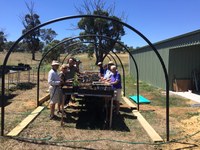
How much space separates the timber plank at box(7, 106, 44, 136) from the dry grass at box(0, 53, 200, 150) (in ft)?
0.38

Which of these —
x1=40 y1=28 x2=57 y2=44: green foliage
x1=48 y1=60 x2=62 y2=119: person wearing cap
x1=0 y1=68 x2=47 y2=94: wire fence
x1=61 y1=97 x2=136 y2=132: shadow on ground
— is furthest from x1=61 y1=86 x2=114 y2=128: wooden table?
x1=40 y1=28 x2=57 y2=44: green foliage

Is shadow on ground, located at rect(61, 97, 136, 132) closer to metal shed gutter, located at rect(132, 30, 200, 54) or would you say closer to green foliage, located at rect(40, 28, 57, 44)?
metal shed gutter, located at rect(132, 30, 200, 54)

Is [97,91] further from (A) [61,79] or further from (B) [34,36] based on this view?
(B) [34,36]

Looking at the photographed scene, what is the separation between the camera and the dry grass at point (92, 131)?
6.26 m

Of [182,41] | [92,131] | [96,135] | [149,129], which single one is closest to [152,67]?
[182,41]

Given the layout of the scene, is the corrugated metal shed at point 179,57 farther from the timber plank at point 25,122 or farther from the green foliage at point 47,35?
the green foliage at point 47,35

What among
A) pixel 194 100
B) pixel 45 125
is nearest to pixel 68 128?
pixel 45 125

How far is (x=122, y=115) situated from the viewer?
9.51 m

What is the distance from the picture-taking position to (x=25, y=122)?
314 inches

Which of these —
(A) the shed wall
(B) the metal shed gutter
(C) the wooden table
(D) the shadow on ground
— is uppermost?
(B) the metal shed gutter

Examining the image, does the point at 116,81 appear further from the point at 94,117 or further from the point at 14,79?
the point at 14,79

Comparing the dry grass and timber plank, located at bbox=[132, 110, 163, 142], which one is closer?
the dry grass

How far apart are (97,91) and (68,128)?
1.14m

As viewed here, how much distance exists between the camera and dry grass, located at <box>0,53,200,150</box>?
626cm
